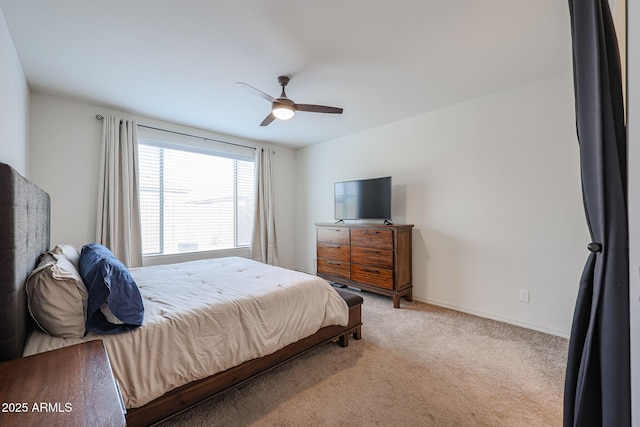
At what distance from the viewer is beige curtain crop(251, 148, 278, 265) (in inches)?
190

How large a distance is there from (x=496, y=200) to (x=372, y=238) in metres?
1.48

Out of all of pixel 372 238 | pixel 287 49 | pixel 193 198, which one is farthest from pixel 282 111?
pixel 193 198

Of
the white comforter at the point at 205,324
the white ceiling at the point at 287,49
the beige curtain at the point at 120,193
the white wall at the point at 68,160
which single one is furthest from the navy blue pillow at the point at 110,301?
the white wall at the point at 68,160

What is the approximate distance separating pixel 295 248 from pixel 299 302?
135 inches

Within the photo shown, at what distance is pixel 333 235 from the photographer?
163 inches

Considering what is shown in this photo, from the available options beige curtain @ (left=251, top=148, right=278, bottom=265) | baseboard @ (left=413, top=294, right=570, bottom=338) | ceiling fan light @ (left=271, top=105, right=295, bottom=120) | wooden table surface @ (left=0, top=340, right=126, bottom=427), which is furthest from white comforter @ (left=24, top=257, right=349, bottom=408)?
beige curtain @ (left=251, top=148, right=278, bottom=265)

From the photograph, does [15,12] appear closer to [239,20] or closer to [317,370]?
[239,20]

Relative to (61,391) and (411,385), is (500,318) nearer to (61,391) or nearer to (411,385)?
(411,385)

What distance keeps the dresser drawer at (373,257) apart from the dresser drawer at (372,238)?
0.19 feet

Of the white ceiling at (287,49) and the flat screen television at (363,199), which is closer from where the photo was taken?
the white ceiling at (287,49)

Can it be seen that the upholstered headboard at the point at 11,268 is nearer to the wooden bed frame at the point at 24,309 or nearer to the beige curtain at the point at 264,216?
the wooden bed frame at the point at 24,309

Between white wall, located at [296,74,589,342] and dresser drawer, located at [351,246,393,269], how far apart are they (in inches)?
19.7

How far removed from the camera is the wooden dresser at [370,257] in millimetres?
3414

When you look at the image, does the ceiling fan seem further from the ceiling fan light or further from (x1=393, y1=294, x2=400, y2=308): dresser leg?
(x1=393, y1=294, x2=400, y2=308): dresser leg
